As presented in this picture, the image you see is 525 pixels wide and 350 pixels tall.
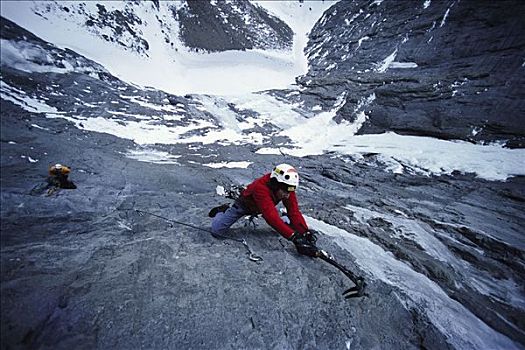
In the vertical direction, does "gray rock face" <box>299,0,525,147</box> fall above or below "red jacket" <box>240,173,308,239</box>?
above

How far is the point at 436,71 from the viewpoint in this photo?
20.4 m

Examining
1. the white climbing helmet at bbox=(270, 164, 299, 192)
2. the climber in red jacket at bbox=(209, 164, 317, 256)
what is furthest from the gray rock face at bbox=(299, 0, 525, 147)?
the white climbing helmet at bbox=(270, 164, 299, 192)

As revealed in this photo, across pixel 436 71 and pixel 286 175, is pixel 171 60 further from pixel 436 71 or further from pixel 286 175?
pixel 286 175

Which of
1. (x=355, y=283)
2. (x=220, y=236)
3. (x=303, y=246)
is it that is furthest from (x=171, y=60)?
(x=355, y=283)

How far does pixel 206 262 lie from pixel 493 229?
6985mm

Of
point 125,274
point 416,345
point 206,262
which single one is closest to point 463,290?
point 416,345

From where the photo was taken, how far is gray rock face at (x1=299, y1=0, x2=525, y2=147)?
49.6 ft

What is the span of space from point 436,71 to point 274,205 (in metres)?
22.0

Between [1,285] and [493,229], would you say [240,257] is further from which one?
[493,229]

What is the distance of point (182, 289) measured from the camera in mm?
3465

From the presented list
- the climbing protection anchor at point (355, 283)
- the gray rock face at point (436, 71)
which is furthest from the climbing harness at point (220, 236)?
the gray rock face at point (436, 71)

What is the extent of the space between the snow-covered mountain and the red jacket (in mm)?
503

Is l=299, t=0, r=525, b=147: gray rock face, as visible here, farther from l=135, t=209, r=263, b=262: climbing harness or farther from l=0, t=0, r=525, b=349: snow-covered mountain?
l=135, t=209, r=263, b=262: climbing harness

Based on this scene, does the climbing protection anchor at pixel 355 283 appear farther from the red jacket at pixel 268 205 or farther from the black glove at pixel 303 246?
the red jacket at pixel 268 205
